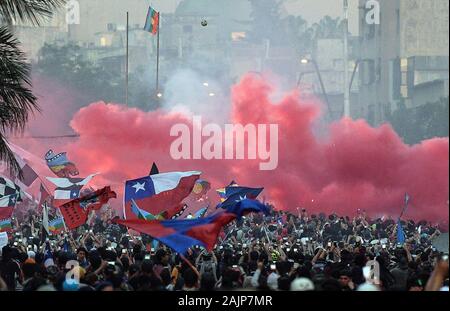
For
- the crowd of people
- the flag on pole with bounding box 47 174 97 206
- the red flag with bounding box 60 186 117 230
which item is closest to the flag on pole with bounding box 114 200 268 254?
the crowd of people

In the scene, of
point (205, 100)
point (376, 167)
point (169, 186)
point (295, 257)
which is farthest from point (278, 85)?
point (295, 257)

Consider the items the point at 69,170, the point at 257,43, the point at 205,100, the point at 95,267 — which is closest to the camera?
the point at 95,267

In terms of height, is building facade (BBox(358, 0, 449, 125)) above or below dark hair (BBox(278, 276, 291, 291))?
above

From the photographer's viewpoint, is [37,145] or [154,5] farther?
[154,5]

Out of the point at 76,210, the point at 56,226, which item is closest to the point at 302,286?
the point at 76,210

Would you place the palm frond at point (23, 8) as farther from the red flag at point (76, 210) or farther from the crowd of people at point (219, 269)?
the crowd of people at point (219, 269)

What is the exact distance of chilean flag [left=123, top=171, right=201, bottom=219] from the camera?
22109 millimetres

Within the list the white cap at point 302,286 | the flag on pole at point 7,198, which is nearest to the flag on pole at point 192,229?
the white cap at point 302,286

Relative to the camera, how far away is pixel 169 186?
895 inches

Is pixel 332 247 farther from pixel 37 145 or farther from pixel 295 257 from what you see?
pixel 37 145

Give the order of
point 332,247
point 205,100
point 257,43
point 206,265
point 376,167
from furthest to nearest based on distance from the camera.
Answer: point 257,43 → point 205,100 → point 376,167 → point 332,247 → point 206,265

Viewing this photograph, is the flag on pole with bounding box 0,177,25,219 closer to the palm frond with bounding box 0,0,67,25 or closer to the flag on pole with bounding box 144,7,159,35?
the palm frond with bounding box 0,0,67,25

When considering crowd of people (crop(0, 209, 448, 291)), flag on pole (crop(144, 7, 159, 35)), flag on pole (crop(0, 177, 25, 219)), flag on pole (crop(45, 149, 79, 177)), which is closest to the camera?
crowd of people (crop(0, 209, 448, 291))

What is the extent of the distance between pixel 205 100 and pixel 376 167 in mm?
19692
